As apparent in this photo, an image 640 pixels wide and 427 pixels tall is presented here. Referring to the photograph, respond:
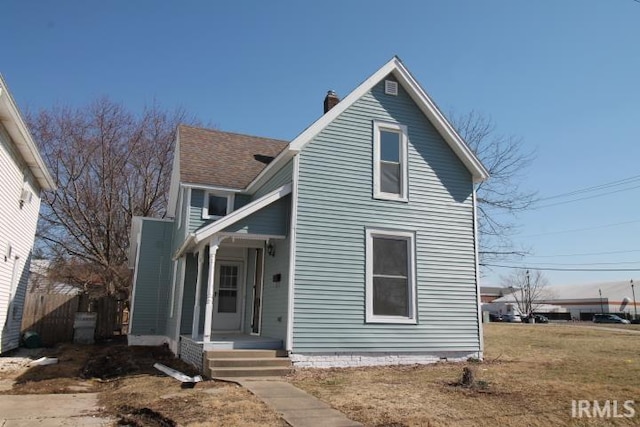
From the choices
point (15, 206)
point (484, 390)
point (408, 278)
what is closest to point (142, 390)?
point (484, 390)

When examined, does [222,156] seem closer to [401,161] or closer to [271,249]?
[271,249]

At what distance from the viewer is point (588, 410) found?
20.3ft

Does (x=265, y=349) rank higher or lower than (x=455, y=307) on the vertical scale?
lower

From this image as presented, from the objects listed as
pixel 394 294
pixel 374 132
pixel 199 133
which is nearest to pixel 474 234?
pixel 394 294

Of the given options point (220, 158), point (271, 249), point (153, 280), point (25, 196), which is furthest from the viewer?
point (153, 280)

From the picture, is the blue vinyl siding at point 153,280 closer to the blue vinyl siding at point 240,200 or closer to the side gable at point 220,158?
the side gable at point 220,158

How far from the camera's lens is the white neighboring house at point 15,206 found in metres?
12.1

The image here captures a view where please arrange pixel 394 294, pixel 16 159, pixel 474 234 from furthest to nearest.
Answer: pixel 16 159, pixel 474 234, pixel 394 294

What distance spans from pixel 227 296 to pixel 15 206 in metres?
6.59

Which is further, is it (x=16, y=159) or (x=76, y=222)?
(x=76, y=222)

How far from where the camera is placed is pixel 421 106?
12312mm

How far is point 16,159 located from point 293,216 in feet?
28.1

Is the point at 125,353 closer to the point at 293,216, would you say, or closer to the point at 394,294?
the point at 293,216

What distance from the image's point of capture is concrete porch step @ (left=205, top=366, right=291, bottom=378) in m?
9.02
